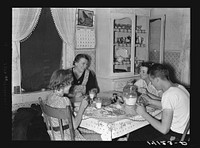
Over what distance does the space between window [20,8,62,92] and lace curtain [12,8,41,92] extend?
0.08 m

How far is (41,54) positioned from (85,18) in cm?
69

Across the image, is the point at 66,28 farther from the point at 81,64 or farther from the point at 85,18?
the point at 81,64

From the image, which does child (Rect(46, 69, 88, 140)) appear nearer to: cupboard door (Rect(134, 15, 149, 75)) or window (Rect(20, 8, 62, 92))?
window (Rect(20, 8, 62, 92))

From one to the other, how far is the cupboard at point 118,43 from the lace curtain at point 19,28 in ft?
2.96

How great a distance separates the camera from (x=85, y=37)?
2908 millimetres

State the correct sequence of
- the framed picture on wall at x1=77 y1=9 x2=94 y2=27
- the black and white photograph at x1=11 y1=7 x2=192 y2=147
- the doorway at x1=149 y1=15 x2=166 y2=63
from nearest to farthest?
1. the black and white photograph at x1=11 y1=7 x2=192 y2=147
2. the framed picture on wall at x1=77 y1=9 x2=94 y2=27
3. the doorway at x1=149 y1=15 x2=166 y2=63

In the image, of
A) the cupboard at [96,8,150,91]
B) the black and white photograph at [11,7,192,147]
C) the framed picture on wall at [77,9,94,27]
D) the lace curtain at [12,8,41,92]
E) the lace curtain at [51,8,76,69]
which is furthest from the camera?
the cupboard at [96,8,150,91]

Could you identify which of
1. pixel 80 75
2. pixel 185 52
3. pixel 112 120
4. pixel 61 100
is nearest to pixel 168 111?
pixel 112 120

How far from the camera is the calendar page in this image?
9.34 ft

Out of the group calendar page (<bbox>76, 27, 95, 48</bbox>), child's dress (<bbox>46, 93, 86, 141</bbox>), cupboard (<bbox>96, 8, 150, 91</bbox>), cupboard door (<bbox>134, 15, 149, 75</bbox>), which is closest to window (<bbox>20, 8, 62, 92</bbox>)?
calendar page (<bbox>76, 27, 95, 48</bbox>)

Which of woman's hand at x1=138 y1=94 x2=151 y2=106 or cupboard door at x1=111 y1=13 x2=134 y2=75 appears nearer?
woman's hand at x1=138 y1=94 x2=151 y2=106

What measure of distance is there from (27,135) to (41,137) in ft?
0.42

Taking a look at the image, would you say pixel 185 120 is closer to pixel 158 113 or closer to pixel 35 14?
pixel 158 113

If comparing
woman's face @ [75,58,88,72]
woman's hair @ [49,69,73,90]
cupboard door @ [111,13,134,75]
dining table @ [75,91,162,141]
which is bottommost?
dining table @ [75,91,162,141]
